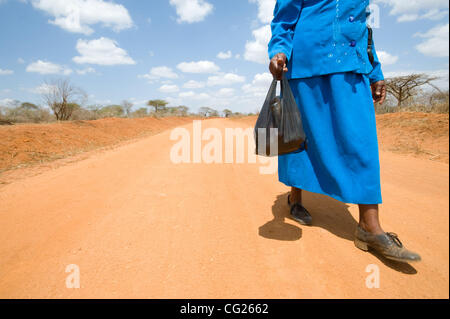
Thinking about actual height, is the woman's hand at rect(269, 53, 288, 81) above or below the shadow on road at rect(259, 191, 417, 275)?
above

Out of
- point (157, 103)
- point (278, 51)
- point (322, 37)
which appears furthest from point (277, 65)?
point (157, 103)

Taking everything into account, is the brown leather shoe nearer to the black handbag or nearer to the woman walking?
the woman walking

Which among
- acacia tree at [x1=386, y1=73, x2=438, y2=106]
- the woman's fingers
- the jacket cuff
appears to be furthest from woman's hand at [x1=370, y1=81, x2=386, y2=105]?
acacia tree at [x1=386, y1=73, x2=438, y2=106]

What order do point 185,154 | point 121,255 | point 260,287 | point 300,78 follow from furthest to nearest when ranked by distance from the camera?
point 185,154 < point 300,78 < point 121,255 < point 260,287

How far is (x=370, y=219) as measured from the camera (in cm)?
137

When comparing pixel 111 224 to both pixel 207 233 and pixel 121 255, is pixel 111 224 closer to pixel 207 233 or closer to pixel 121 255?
pixel 121 255

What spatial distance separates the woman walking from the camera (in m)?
1.38

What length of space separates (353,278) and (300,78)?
1.34 meters

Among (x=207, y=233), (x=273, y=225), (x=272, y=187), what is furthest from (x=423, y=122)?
(x=207, y=233)

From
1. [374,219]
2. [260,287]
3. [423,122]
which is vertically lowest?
[260,287]

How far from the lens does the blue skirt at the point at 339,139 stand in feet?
4.53

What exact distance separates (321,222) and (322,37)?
141 cm

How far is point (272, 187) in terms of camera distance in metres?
2.61

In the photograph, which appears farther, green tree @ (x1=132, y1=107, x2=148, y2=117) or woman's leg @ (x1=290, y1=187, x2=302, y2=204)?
green tree @ (x1=132, y1=107, x2=148, y2=117)
